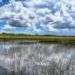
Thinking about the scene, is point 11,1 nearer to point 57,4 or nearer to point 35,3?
point 35,3

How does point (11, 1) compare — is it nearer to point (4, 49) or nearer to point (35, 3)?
point (35, 3)

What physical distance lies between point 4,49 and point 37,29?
365mm

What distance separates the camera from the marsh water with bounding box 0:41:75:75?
122 inches

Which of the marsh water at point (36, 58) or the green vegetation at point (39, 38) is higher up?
the green vegetation at point (39, 38)

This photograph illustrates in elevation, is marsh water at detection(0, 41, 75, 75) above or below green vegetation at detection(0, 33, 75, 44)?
below

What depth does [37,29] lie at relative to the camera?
313 cm

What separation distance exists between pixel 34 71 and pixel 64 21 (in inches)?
21.5

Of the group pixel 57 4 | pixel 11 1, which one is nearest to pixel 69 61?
pixel 57 4

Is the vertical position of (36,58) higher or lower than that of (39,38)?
lower

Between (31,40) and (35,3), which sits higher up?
(35,3)

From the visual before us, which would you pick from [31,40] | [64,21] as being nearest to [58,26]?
[64,21]

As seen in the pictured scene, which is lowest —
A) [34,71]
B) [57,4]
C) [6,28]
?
[34,71]

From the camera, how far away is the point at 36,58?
3119mm

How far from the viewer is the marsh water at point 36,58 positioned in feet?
10.2
